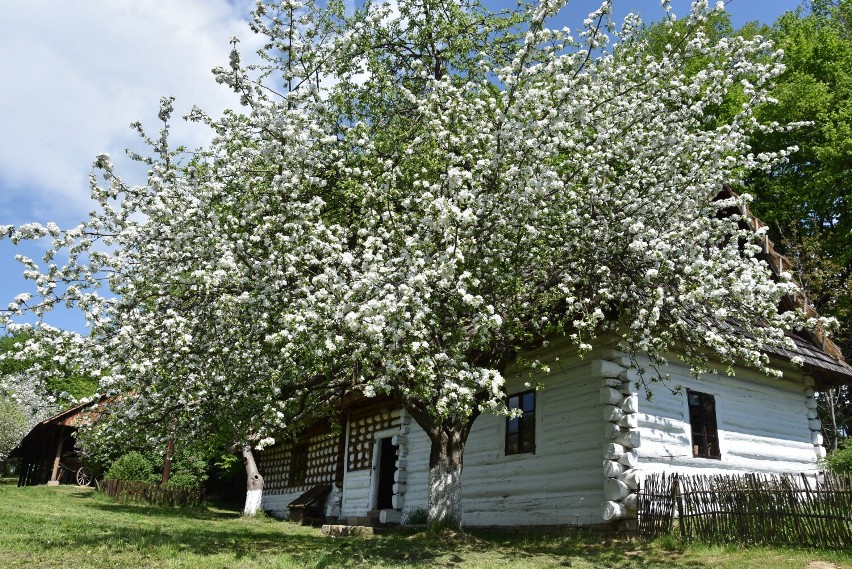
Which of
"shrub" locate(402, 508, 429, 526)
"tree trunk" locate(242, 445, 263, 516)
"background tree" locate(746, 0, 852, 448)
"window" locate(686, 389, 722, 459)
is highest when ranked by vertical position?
"background tree" locate(746, 0, 852, 448)

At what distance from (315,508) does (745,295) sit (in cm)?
1504

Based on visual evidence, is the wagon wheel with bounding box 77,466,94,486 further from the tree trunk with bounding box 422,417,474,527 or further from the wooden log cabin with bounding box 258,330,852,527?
the tree trunk with bounding box 422,417,474,527

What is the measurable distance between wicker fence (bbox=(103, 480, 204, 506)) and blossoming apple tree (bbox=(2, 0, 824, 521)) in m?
14.3

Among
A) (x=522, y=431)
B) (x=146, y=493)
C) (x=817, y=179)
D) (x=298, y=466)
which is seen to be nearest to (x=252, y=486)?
(x=298, y=466)

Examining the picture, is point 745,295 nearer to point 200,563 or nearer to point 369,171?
point 369,171

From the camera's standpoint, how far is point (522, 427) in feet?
45.7

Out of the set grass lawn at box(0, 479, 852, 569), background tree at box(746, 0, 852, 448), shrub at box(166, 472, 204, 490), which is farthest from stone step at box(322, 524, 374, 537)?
background tree at box(746, 0, 852, 448)

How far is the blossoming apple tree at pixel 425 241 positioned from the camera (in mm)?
9102

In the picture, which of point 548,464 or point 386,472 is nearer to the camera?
point 548,464

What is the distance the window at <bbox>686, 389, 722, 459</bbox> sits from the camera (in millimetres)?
13320

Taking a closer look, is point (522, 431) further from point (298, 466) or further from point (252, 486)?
point (298, 466)

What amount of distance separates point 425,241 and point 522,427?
6618 mm

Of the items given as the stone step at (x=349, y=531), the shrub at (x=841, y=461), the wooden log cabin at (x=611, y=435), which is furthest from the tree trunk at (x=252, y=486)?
the shrub at (x=841, y=461)

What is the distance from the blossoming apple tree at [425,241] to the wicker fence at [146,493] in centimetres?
1427
